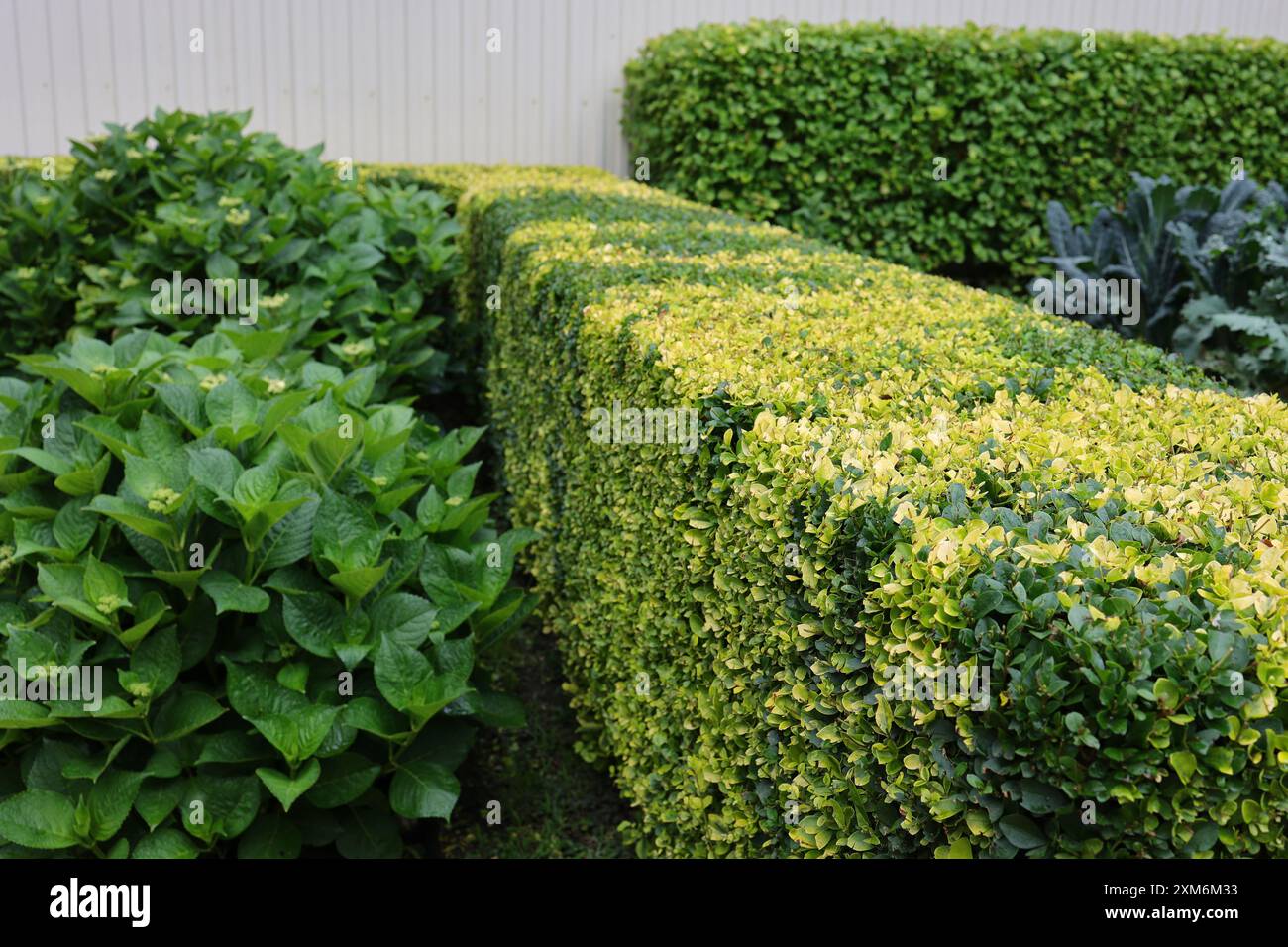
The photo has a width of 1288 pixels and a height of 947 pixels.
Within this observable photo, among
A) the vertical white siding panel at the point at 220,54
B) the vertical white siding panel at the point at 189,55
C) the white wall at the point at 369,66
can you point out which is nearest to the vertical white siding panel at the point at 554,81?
the white wall at the point at 369,66

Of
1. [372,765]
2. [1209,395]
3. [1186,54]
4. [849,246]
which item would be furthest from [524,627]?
[1186,54]

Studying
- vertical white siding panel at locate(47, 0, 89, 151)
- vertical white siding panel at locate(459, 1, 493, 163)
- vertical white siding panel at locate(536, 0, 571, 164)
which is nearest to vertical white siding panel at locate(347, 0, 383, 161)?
vertical white siding panel at locate(459, 1, 493, 163)

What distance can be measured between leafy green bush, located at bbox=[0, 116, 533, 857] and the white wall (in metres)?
6.62

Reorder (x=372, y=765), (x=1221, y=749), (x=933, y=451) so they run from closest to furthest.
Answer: (x=1221, y=749) < (x=933, y=451) < (x=372, y=765)

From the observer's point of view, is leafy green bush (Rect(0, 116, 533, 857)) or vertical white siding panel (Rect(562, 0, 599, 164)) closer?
leafy green bush (Rect(0, 116, 533, 857))

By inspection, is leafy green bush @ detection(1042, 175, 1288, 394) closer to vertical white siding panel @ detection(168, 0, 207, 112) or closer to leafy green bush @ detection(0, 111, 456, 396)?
leafy green bush @ detection(0, 111, 456, 396)

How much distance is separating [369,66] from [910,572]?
8.99m

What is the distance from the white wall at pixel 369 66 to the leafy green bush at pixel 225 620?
6.62 metres

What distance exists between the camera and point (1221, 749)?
50.9 inches

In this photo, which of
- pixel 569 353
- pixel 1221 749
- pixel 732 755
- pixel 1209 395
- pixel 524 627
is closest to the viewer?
pixel 1221 749

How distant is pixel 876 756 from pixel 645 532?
1.36 meters

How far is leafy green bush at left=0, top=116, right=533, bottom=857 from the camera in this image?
2.67 m

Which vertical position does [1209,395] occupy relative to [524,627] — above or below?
above

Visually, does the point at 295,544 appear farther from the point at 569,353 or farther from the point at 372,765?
the point at 569,353
